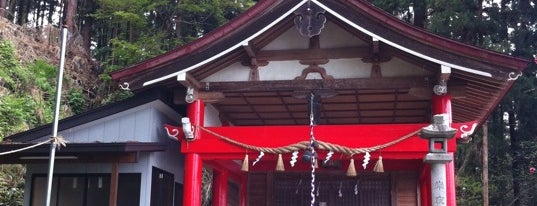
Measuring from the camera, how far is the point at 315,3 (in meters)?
8.40

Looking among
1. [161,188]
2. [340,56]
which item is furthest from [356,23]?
[161,188]

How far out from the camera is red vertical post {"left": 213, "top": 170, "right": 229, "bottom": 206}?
11.9 metres

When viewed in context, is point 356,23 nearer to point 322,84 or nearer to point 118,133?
point 322,84

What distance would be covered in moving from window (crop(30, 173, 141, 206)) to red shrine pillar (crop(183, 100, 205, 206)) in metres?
1.35

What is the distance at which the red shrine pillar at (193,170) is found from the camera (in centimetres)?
864

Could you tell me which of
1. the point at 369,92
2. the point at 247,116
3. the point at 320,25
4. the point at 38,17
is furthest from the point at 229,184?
the point at 38,17

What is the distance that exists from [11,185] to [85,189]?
535 cm

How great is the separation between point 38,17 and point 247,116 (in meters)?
20.9

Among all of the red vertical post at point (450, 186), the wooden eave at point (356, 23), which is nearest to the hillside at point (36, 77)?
the wooden eave at point (356, 23)

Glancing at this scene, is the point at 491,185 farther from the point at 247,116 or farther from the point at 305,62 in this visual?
the point at 305,62

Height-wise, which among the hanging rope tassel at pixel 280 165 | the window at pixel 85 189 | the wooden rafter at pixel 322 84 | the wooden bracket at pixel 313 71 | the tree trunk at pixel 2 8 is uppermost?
the tree trunk at pixel 2 8

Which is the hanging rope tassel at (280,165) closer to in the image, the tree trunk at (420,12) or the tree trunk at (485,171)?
the tree trunk at (485,171)

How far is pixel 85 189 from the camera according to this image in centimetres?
984

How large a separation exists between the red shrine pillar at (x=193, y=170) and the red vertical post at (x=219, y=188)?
2.94 meters
